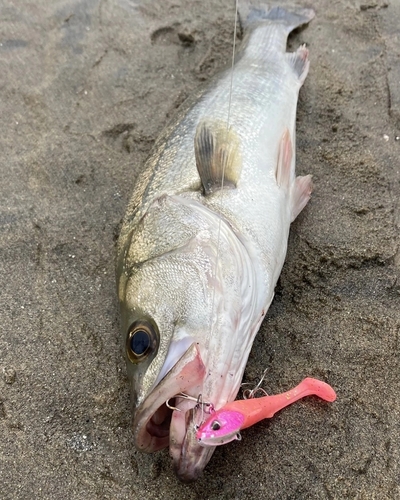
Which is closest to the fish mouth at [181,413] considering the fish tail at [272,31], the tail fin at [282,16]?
the fish tail at [272,31]

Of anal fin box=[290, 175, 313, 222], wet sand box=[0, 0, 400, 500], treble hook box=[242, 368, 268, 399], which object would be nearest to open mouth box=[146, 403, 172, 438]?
wet sand box=[0, 0, 400, 500]

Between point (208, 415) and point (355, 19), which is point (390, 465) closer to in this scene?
point (208, 415)

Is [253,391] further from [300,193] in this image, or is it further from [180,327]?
[300,193]

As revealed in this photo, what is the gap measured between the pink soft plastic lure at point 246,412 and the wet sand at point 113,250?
10 centimetres

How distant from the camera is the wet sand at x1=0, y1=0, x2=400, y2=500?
8.46 feet

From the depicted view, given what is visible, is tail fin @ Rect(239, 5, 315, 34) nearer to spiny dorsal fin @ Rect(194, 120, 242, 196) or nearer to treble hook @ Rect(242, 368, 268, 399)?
spiny dorsal fin @ Rect(194, 120, 242, 196)

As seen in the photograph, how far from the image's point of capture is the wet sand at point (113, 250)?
2580 millimetres

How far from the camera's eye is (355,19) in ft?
15.6

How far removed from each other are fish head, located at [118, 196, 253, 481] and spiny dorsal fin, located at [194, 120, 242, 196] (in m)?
0.24

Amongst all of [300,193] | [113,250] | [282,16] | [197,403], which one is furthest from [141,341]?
[282,16]

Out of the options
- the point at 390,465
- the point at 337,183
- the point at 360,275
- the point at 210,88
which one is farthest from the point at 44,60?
the point at 390,465

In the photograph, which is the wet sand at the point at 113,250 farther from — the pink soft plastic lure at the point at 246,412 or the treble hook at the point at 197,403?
the treble hook at the point at 197,403

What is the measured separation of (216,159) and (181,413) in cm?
156

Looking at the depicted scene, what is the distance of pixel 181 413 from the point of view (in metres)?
2.25
